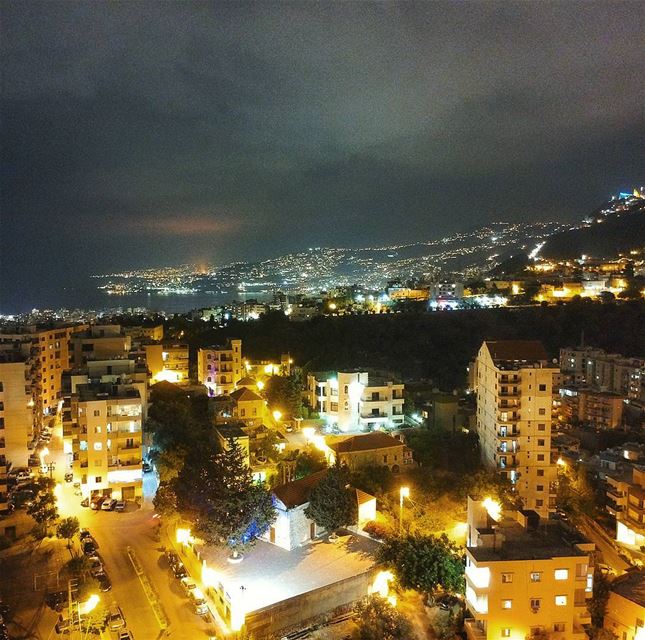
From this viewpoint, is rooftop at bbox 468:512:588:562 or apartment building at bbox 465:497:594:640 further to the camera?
rooftop at bbox 468:512:588:562

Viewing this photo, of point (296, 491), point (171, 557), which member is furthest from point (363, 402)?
point (171, 557)

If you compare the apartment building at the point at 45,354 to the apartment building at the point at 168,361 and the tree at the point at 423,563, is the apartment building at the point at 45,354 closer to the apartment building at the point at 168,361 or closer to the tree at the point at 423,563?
the apartment building at the point at 168,361

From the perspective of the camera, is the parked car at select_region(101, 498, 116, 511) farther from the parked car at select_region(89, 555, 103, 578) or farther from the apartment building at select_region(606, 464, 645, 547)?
the apartment building at select_region(606, 464, 645, 547)

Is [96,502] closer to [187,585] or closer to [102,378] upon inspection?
[102,378]

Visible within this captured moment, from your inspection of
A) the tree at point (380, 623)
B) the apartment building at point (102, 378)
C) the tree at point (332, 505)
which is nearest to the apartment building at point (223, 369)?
the apartment building at point (102, 378)

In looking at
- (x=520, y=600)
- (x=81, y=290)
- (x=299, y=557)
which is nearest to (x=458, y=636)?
(x=520, y=600)

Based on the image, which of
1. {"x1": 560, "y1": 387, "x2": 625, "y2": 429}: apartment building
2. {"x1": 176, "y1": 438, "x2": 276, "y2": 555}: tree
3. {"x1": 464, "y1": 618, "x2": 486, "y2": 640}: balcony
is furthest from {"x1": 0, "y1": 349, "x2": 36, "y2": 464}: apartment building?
{"x1": 560, "y1": 387, "x2": 625, "y2": 429}: apartment building

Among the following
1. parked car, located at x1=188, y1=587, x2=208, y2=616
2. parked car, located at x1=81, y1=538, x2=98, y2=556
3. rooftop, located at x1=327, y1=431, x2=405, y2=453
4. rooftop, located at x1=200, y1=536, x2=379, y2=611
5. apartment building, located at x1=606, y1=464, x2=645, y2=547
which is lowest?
apartment building, located at x1=606, y1=464, x2=645, y2=547
